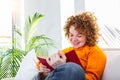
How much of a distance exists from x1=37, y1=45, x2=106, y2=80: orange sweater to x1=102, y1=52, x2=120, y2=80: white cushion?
0.12ft

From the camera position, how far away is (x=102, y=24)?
Answer: 8.77ft

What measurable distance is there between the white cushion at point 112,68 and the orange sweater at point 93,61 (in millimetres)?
37

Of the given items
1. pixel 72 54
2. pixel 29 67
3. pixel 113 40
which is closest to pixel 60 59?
pixel 72 54

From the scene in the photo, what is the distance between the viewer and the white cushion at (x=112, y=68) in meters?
1.71

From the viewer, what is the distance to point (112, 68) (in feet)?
5.74

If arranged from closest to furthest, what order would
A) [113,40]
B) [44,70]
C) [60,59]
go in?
[60,59], [44,70], [113,40]

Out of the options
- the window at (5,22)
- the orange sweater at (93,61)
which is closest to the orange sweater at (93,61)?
the orange sweater at (93,61)

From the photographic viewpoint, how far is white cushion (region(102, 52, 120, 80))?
171cm

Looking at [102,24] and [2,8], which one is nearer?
[102,24]

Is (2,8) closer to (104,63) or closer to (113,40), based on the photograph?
(113,40)

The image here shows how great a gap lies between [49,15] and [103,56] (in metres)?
1.56

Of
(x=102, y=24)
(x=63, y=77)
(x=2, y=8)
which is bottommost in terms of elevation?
(x=63, y=77)

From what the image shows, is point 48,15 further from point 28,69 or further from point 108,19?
point 28,69

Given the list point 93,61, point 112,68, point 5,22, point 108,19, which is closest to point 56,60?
point 93,61
